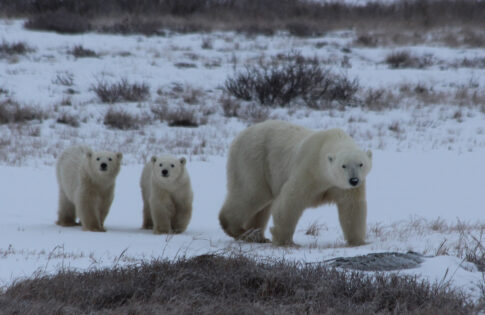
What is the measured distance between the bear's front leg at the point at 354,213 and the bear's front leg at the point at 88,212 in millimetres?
2934

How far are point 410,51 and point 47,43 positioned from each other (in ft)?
40.4

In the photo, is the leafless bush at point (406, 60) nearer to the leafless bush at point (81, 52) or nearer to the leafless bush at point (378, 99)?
the leafless bush at point (378, 99)

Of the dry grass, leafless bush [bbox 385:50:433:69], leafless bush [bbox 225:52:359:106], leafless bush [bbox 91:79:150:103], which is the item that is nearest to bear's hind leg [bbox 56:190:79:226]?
leafless bush [bbox 91:79:150:103]

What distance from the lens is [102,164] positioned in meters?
7.75

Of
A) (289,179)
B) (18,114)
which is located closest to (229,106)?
(18,114)

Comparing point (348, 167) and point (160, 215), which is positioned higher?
point (348, 167)

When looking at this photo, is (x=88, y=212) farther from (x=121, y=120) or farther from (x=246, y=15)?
(x=246, y=15)

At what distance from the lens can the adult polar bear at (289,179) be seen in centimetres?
592

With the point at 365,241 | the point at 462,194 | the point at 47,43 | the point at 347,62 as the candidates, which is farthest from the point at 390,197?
the point at 47,43

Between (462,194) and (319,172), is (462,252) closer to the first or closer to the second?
(319,172)

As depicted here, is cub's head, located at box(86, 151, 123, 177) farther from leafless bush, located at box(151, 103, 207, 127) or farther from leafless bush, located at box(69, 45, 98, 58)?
leafless bush, located at box(69, 45, 98, 58)

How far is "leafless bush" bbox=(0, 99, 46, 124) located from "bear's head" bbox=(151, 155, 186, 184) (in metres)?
7.87

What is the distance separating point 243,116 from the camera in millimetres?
15844

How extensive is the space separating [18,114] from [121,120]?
2.29 metres
